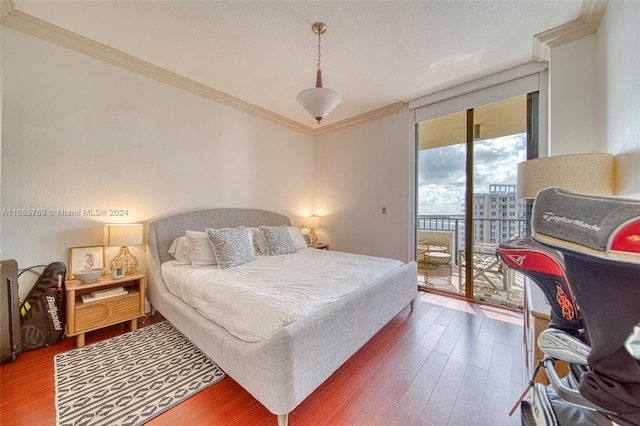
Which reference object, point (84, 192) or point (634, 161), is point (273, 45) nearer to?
point (84, 192)

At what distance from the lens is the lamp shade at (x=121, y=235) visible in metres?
2.21

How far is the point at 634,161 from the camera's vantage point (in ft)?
4.06

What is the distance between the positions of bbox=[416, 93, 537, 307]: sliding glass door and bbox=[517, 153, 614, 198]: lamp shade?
1356 mm

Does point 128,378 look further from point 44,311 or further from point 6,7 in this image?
point 6,7

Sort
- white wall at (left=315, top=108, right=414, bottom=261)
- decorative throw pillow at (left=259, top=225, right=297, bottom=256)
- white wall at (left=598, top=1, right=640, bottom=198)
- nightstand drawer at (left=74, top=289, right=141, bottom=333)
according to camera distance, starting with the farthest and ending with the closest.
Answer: white wall at (left=315, top=108, right=414, bottom=261)
decorative throw pillow at (left=259, top=225, right=297, bottom=256)
nightstand drawer at (left=74, top=289, right=141, bottom=333)
white wall at (left=598, top=1, right=640, bottom=198)

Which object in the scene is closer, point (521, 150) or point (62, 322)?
point (62, 322)

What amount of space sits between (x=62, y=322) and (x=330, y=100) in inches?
120

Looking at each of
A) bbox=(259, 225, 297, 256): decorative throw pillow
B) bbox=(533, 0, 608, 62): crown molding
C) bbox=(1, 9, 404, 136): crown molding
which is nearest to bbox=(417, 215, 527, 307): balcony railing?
bbox=(533, 0, 608, 62): crown molding

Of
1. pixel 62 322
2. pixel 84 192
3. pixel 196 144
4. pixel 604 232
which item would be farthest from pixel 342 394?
pixel 196 144

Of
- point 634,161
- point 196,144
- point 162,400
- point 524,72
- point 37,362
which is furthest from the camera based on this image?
point 196,144

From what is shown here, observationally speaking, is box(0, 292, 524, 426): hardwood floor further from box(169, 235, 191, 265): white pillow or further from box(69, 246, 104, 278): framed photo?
box(169, 235, 191, 265): white pillow

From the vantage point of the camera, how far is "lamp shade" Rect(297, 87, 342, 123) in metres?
1.94

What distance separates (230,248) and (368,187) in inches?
95.3

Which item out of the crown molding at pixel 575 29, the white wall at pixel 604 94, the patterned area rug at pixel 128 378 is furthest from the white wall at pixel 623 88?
the patterned area rug at pixel 128 378
